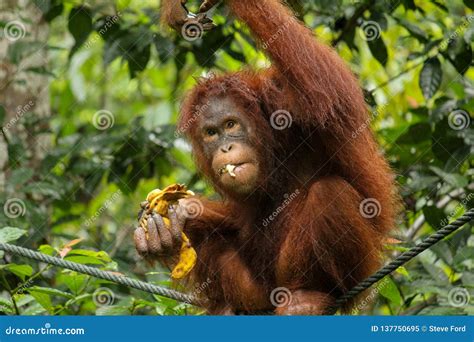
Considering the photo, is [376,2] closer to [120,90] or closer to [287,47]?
[287,47]

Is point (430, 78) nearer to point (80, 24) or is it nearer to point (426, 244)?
point (426, 244)

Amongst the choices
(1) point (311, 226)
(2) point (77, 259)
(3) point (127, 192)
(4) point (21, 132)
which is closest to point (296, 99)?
(1) point (311, 226)

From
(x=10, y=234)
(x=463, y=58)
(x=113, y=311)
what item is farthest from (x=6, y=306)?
(x=463, y=58)

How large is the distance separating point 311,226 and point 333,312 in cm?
48

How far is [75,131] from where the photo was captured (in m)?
7.73

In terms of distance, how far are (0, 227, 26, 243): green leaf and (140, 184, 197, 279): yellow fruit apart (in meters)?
0.64

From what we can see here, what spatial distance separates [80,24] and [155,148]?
1067 millimetres

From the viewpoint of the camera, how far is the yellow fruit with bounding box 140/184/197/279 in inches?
188

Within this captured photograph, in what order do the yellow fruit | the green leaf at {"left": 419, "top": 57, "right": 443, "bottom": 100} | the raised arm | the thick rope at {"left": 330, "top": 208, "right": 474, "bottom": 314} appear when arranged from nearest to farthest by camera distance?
1. the thick rope at {"left": 330, "top": 208, "right": 474, "bottom": 314}
2. the raised arm
3. the yellow fruit
4. the green leaf at {"left": 419, "top": 57, "right": 443, "bottom": 100}

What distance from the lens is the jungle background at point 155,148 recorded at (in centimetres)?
515

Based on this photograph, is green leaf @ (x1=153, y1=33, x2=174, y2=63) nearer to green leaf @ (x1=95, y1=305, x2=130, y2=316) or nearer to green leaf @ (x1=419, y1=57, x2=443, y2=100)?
green leaf @ (x1=419, y1=57, x2=443, y2=100)

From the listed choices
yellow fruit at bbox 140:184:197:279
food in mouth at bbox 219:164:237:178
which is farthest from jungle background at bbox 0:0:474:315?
food in mouth at bbox 219:164:237:178

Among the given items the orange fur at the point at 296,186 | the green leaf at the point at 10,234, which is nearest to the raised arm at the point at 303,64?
the orange fur at the point at 296,186

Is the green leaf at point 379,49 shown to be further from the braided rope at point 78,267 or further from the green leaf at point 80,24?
the braided rope at point 78,267
